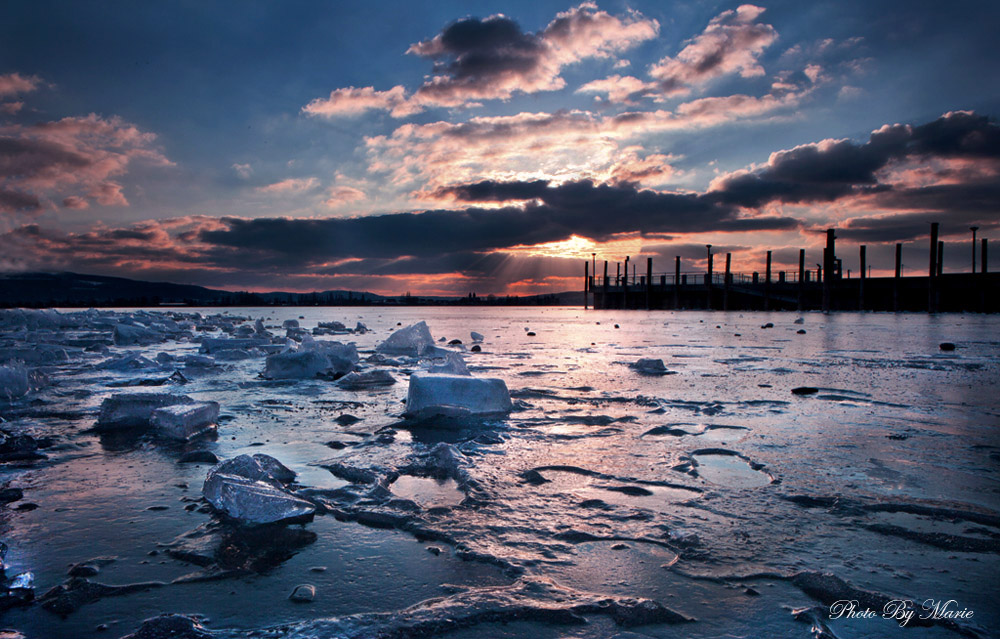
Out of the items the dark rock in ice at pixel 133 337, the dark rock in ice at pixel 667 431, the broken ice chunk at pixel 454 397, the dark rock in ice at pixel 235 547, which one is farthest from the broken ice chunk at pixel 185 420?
the dark rock in ice at pixel 133 337

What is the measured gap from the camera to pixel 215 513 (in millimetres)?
2160

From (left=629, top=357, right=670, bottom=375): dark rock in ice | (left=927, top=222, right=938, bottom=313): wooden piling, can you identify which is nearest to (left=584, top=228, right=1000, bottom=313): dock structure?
(left=927, top=222, right=938, bottom=313): wooden piling

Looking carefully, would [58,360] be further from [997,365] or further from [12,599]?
[997,365]

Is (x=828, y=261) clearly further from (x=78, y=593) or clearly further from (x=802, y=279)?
(x=78, y=593)

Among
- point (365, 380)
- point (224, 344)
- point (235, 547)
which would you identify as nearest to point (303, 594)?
point (235, 547)

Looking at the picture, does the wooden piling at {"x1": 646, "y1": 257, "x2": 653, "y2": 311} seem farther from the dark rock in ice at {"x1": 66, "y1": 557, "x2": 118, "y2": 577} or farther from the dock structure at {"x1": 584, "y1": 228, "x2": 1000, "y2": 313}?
the dark rock in ice at {"x1": 66, "y1": 557, "x2": 118, "y2": 577}

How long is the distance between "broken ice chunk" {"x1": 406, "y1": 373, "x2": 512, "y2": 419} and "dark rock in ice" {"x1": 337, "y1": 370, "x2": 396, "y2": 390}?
1916mm

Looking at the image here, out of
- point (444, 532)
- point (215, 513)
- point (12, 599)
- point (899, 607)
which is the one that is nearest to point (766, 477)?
point (899, 607)

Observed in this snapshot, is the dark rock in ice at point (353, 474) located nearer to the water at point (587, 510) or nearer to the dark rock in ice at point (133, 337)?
the water at point (587, 510)

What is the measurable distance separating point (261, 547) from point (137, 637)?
0.57m

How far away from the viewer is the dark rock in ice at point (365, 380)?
605cm

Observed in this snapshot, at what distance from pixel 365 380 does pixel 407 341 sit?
4.17m

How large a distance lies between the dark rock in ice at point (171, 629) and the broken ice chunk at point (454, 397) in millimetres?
2849

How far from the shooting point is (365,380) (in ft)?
20.3
